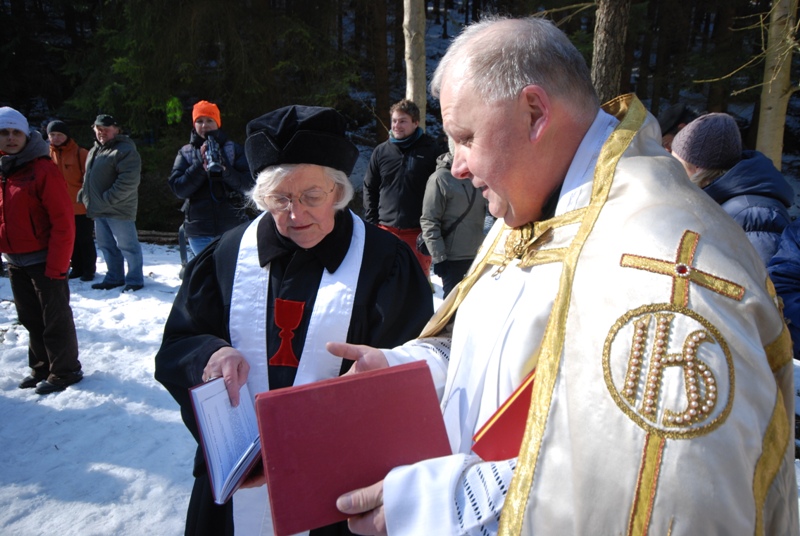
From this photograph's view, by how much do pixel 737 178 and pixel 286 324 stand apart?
2.66 m

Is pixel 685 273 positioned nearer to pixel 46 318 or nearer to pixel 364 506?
pixel 364 506

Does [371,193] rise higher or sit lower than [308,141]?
lower

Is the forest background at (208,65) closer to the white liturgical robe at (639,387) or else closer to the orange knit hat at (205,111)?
the orange knit hat at (205,111)

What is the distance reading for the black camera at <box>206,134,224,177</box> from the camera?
5.33 meters

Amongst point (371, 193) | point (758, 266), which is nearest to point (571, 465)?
point (758, 266)

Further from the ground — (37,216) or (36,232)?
(37,216)

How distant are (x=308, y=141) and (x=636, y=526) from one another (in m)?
1.51

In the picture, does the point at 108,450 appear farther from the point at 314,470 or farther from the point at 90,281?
the point at 90,281

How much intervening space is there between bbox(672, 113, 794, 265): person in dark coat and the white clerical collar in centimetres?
217

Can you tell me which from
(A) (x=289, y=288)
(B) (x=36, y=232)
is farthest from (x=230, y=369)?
(B) (x=36, y=232)

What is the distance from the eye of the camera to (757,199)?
2.98 metres

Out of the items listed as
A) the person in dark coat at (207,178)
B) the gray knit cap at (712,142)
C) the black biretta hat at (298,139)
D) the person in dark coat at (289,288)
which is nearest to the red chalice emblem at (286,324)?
the person in dark coat at (289,288)

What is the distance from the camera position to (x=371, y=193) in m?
5.87

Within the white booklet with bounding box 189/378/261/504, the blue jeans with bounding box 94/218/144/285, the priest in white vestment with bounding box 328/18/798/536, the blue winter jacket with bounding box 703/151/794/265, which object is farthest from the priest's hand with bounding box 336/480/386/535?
the blue jeans with bounding box 94/218/144/285
